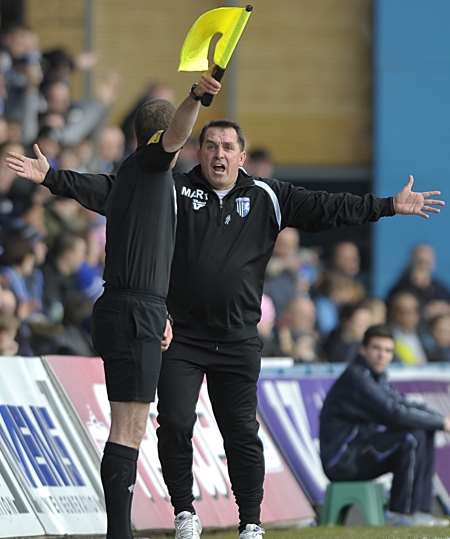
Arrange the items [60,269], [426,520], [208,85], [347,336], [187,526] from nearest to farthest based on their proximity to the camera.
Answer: [208,85] → [187,526] → [426,520] → [60,269] → [347,336]

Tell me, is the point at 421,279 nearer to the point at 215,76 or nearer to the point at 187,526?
the point at 187,526

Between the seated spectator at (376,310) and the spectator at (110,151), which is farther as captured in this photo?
the spectator at (110,151)

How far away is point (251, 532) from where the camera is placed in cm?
945

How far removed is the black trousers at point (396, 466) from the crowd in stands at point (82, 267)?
91.6 inches

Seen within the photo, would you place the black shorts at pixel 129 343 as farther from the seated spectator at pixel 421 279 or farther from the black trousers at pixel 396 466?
the seated spectator at pixel 421 279

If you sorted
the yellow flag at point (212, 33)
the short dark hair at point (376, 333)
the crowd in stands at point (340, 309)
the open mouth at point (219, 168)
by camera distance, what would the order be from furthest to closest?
the crowd in stands at point (340, 309) < the short dark hair at point (376, 333) < the open mouth at point (219, 168) < the yellow flag at point (212, 33)

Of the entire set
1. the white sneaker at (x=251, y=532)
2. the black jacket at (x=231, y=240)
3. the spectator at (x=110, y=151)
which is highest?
the black jacket at (x=231, y=240)

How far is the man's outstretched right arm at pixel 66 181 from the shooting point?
349 inches

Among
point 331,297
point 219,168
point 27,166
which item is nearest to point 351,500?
point 219,168

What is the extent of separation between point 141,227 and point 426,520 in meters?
5.17

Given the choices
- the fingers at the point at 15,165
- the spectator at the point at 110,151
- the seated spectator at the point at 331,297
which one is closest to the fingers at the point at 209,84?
the fingers at the point at 15,165

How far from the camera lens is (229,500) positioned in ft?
39.3

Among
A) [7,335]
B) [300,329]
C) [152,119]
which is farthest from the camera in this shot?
[300,329]

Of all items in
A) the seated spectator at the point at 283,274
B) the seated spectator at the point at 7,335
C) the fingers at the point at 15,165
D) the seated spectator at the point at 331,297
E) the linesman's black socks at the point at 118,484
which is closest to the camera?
Answer: the linesman's black socks at the point at 118,484
